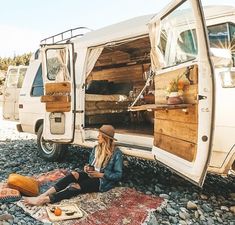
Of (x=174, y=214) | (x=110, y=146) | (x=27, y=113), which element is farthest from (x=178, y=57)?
(x=27, y=113)

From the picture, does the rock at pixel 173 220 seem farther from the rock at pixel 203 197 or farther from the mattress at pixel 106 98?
the mattress at pixel 106 98

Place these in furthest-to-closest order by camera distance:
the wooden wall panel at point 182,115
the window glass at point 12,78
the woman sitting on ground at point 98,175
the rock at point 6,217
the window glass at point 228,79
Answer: the window glass at point 12,78, the woman sitting on ground at point 98,175, the window glass at point 228,79, the rock at point 6,217, the wooden wall panel at point 182,115

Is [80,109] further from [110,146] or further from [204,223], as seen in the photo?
Answer: [204,223]

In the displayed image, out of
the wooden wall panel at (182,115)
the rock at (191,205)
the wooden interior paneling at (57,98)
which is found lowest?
the rock at (191,205)

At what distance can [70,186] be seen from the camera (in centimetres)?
521

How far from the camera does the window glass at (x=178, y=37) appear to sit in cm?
462

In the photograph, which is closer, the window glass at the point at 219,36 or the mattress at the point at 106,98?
the window glass at the point at 219,36

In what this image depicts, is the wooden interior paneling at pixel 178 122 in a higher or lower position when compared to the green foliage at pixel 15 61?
lower

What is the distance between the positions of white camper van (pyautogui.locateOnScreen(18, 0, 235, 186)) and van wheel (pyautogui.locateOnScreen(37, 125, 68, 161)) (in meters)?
0.02

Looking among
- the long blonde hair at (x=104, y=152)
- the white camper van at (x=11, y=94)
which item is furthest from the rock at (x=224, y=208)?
the white camper van at (x=11, y=94)

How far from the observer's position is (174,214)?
15.5 ft

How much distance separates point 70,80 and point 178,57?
2.83m

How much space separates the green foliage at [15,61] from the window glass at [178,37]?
3044 cm

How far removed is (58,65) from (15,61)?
28.6 metres
